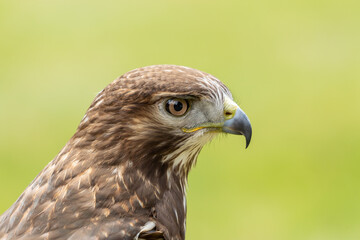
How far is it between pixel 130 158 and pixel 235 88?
533 centimetres

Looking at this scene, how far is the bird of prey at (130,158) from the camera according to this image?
142 inches

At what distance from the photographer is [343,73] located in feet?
32.1

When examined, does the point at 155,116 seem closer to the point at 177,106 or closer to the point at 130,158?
the point at 177,106

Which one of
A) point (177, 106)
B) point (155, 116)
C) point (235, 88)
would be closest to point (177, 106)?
point (177, 106)

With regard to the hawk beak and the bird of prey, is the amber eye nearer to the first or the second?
the bird of prey

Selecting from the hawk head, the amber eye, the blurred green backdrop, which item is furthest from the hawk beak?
the blurred green backdrop

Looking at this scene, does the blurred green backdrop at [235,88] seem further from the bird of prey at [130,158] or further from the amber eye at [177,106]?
the amber eye at [177,106]

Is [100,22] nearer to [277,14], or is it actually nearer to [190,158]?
[277,14]

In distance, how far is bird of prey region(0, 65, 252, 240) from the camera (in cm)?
361

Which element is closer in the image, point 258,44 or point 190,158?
point 190,158

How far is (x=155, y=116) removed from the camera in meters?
3.82

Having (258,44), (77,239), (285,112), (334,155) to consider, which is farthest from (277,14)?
(77,239)

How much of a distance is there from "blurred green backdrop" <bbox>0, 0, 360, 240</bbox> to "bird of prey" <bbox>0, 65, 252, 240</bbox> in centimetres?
343

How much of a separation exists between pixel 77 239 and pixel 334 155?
523cm
